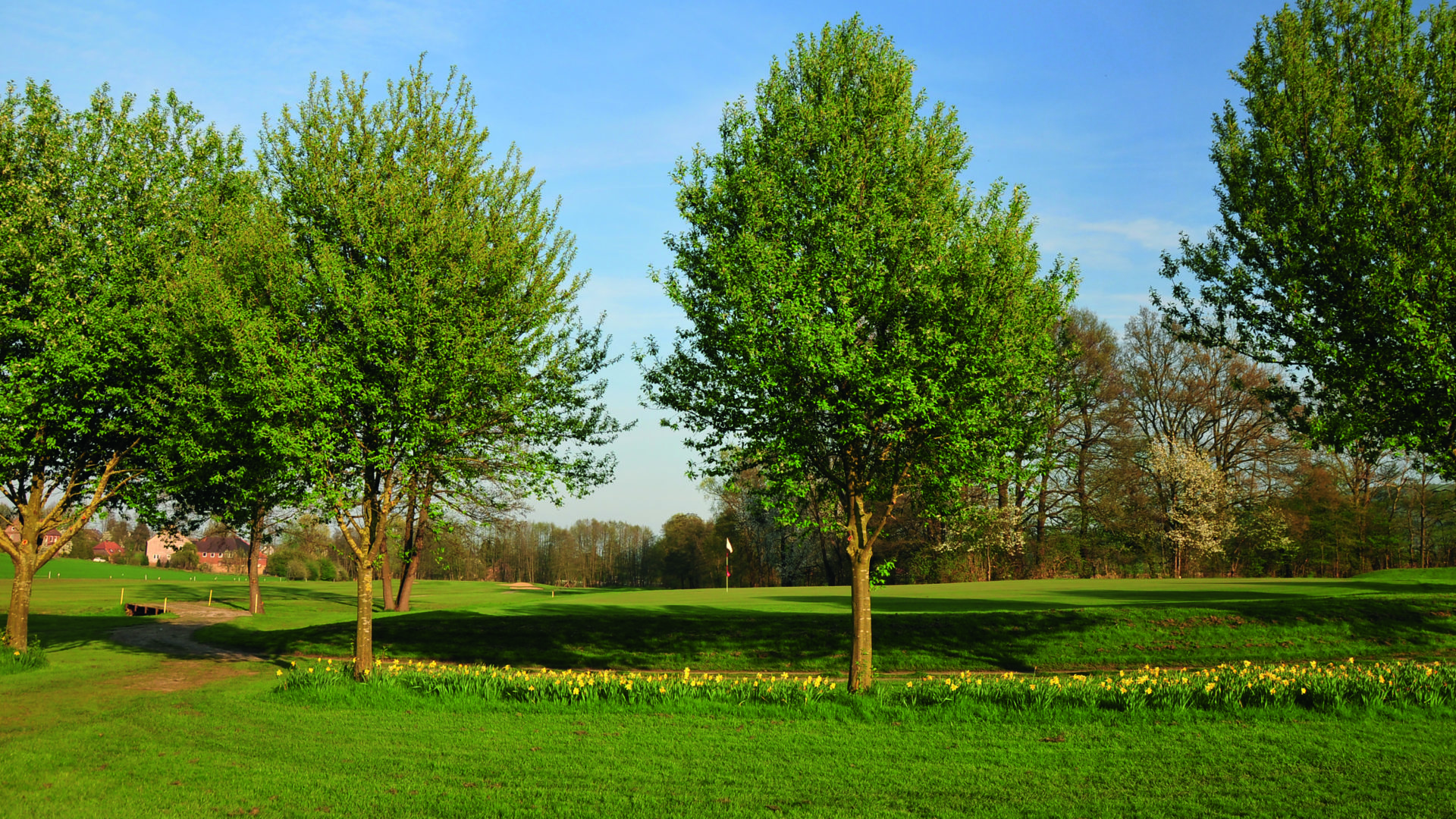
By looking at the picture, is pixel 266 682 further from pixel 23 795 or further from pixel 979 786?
pixel 979 786

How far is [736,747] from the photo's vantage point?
411 inches

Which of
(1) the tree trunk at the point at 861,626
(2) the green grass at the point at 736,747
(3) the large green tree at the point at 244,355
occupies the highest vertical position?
(3) the large green tree at the point at 244,355

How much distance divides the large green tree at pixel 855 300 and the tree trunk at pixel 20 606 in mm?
16940

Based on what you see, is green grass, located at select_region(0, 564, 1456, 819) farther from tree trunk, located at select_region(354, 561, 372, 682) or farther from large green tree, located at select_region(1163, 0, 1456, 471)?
large green tree, located at select_region(1163, 0, 1456, 471)

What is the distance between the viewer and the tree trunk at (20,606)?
20.3 metres

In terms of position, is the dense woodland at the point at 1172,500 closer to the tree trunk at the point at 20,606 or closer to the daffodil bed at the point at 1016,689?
the tree trunk at the point at 20,606

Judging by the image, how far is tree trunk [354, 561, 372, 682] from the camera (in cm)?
1596

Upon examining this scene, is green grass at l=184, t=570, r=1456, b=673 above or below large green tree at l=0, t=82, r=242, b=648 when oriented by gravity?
below

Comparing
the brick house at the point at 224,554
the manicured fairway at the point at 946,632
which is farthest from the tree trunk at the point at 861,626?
the brick house at the point at 224,554

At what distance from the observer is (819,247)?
1420 centimetres

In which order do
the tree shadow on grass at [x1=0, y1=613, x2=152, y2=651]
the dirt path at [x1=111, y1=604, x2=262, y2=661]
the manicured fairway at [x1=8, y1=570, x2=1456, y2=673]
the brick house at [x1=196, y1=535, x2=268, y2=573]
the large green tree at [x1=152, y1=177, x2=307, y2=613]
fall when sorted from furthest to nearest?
the brick house at [x1=196, y1=535, x2=268, y2=573] < the tree shadow on grass at [x1=0, y1=613, x2=152, y2=651] < the dirt path at [x1=111, y1=604, x2=262, y2=661] < the manicured fairway at [x1=8, y1=570, x2=1456, y2=673] < the large green tree at [x1=152, y1=177, x2=307, y2=613]

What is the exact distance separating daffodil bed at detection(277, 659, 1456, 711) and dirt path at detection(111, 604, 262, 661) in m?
10.4

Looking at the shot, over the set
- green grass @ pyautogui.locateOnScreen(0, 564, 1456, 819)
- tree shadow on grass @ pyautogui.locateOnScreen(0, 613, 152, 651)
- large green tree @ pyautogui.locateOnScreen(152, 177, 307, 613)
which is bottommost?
tree shadow on grass @ pyautogui.locateOnScreen(0, 613, 152, 651)

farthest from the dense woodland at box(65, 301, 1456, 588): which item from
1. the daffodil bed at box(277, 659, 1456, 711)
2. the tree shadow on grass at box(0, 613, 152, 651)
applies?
the daffodil bed at box(277, 659, 1456, 711)
